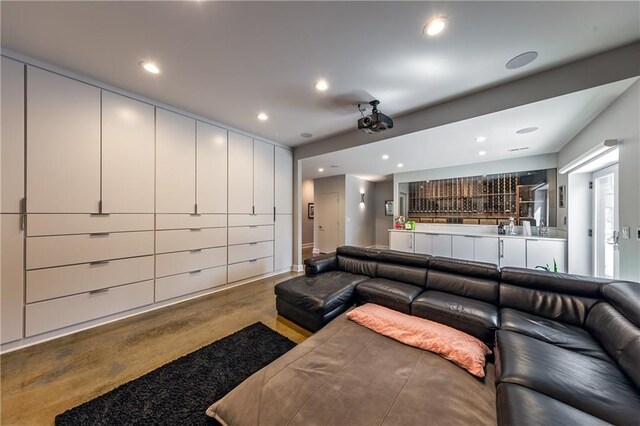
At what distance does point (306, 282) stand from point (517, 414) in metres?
2.16

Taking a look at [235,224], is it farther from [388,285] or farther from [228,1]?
[228,1]

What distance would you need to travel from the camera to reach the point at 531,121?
282 centimetres

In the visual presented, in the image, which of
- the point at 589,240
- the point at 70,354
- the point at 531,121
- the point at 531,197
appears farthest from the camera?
the point at 531,197

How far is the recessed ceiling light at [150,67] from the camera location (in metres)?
2.25

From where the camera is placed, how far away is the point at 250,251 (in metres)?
4.19

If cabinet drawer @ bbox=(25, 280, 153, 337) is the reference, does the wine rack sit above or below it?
above

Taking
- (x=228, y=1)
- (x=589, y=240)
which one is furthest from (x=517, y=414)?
(x=589, y=240)

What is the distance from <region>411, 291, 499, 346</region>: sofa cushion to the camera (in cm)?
177

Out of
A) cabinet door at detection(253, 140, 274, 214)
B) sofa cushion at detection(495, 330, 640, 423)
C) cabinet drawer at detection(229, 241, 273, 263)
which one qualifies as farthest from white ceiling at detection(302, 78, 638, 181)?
sofa cushion at detection(495, 330, 640, 423)

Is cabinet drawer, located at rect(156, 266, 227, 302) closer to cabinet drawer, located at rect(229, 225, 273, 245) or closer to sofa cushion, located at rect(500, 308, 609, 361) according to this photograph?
cabinet drawer, located at rect(229, 225, 273, 245)

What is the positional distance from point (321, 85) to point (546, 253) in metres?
4.84

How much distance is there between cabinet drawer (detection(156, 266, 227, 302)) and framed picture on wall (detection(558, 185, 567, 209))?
5982 mm

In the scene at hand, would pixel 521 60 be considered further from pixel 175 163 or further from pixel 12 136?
pixel 12 136

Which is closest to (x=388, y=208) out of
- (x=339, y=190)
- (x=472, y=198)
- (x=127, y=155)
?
(x=339, y=190)
